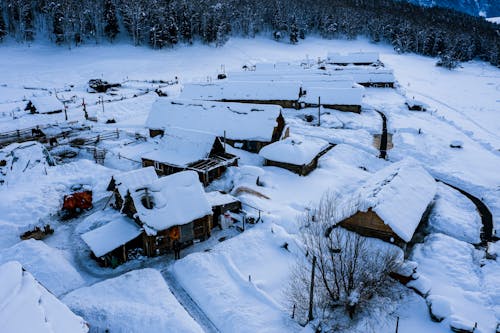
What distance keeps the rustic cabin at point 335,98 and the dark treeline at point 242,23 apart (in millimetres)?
55676

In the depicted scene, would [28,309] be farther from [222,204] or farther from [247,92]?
[247,92]

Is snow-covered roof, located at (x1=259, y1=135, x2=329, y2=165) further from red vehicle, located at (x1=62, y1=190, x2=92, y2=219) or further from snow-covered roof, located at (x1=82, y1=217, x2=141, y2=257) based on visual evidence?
red vehicle, located at (x1=62, y1=190, x2=92, y2=219)

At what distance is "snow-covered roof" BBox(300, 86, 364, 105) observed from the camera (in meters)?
58.2

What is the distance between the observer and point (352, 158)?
41062mm

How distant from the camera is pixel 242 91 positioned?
57.0m

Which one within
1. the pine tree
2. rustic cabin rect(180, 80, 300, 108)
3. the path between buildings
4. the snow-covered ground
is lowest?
the path between buildings

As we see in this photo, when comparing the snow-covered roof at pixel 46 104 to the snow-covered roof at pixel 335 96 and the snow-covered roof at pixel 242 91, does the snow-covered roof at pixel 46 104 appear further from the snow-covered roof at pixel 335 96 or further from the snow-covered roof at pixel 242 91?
the snow-covered roof at pixel 335 96

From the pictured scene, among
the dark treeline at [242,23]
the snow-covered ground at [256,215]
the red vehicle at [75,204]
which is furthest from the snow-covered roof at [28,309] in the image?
the dark treeline at [242,23]

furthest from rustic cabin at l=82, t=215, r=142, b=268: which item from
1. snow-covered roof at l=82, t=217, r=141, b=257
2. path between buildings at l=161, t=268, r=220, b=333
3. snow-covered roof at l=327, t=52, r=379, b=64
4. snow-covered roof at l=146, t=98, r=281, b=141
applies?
snow-covered roof at l=327, t=52, r=379, b=64

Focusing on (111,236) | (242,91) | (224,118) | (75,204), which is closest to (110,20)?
(242,91)

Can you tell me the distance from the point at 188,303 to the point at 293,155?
20183 millimetres

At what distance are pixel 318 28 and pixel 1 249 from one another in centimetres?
13975

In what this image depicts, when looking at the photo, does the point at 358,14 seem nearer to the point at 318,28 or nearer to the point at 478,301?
the point at 318,28

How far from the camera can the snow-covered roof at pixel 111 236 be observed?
22547mm
